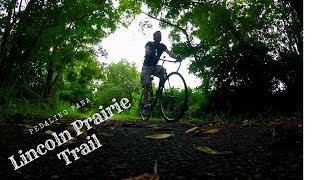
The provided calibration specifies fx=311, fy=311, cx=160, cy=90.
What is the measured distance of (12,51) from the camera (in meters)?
4.70

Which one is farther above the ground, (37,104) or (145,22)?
(145,22)

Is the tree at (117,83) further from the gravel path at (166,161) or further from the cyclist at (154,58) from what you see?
the gravel path at (166,161)

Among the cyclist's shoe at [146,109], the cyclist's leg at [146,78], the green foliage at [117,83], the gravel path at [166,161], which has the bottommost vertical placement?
the gravel path at [166,161]

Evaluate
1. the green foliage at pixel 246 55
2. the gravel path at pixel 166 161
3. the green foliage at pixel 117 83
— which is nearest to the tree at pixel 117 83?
the green foliage at pixel 117 83

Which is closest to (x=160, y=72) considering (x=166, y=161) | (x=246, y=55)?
(x=246, y=55)

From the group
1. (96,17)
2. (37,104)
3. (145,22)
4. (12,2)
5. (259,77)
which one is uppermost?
(145,22)

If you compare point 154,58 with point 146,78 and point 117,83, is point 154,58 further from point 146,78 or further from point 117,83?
point 117,83

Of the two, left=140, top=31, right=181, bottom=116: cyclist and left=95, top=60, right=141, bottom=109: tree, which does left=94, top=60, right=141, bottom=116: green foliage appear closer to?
left=95, top=60, right=141, bottom=109: tree

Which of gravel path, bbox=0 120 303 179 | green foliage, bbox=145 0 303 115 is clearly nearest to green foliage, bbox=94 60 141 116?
green foliage, bbox=145 0 303 115

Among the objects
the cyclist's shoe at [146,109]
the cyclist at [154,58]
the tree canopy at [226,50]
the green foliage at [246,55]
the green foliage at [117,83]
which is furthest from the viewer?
the green foliage at [117,83]

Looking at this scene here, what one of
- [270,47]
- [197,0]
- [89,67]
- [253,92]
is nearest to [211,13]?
[197,0]

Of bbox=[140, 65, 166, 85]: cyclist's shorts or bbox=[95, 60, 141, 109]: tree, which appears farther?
bbox=[95, 60, 141, 109]: tree
